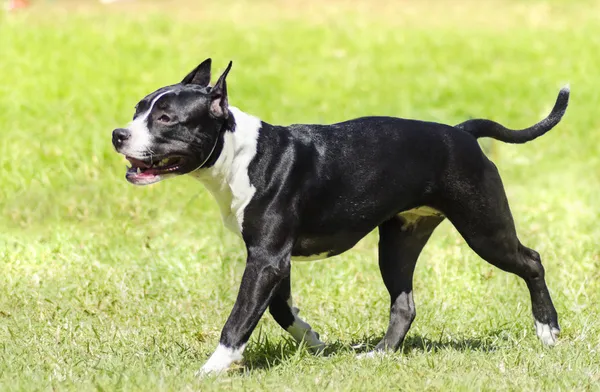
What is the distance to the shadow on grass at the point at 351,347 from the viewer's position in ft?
18.2

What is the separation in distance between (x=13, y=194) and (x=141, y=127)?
A: 4.47 m

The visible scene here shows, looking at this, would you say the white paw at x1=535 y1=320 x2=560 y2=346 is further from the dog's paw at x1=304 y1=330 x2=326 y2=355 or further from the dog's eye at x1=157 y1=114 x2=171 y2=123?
the dog's eye at x1=157 y1=114 x2=171 y2=123

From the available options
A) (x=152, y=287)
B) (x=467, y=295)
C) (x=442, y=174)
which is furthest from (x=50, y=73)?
(x=442, y=174)

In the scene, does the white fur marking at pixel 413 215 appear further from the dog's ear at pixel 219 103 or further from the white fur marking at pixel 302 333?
the dog's ear at pixel 219 103

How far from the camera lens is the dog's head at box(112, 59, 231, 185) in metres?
4.99

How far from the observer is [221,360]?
5098 millimetres

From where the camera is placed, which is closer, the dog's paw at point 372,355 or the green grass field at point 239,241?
the green grass field at point 239,241

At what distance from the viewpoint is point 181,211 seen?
→ 9117 mm

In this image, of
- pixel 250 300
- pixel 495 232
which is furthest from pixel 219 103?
pixel 495 232

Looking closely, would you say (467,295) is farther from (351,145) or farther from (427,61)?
(427,61)

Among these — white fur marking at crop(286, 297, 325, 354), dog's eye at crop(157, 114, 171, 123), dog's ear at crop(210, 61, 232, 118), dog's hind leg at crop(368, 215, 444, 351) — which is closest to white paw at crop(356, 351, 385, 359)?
white fur marking at crop(286, 297, 325, 354)

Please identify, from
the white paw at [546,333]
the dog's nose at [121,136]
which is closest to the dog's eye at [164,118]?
the dog's nose at [121,136]

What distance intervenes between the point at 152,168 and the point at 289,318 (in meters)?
1.19

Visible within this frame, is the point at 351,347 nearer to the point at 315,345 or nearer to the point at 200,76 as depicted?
the point at 315,345
